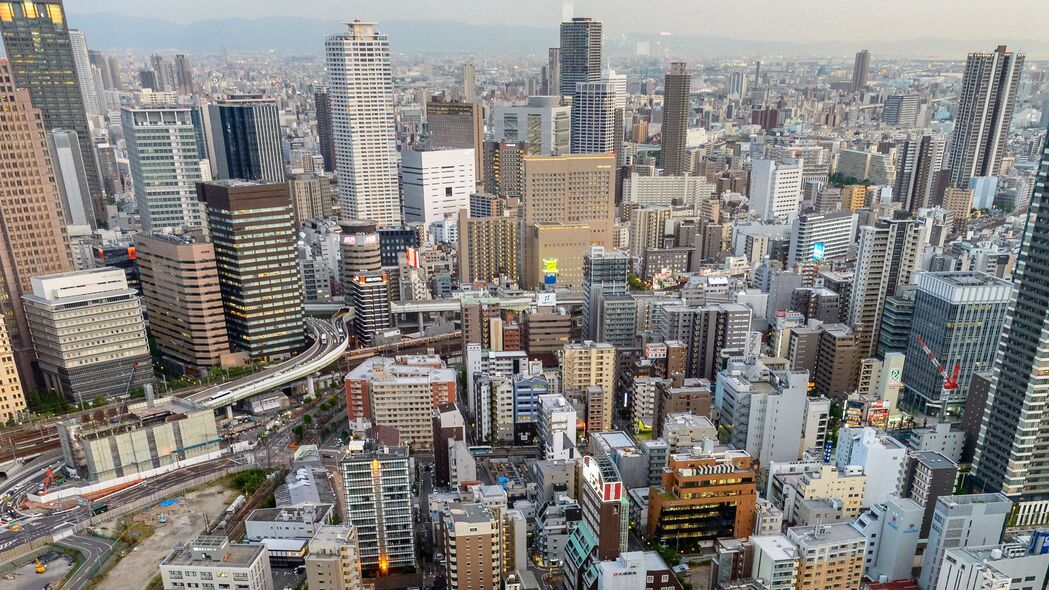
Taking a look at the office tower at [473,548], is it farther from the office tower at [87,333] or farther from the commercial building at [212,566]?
the office tower at [87,333]

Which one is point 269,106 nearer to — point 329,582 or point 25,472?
point 25,472

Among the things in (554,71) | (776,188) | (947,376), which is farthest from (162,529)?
(554,71)

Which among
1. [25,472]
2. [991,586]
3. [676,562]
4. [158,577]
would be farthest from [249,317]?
[991,586]

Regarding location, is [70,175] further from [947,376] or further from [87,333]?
[947,376]

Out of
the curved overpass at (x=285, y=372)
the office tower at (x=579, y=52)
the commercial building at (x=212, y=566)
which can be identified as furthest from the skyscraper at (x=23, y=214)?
the office tower at (x=579, y=52)

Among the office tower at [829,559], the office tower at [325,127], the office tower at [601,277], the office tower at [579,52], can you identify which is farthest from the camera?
the office tower at [325,127]

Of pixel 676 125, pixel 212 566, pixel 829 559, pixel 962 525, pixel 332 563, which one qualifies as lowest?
pixel 829 559
